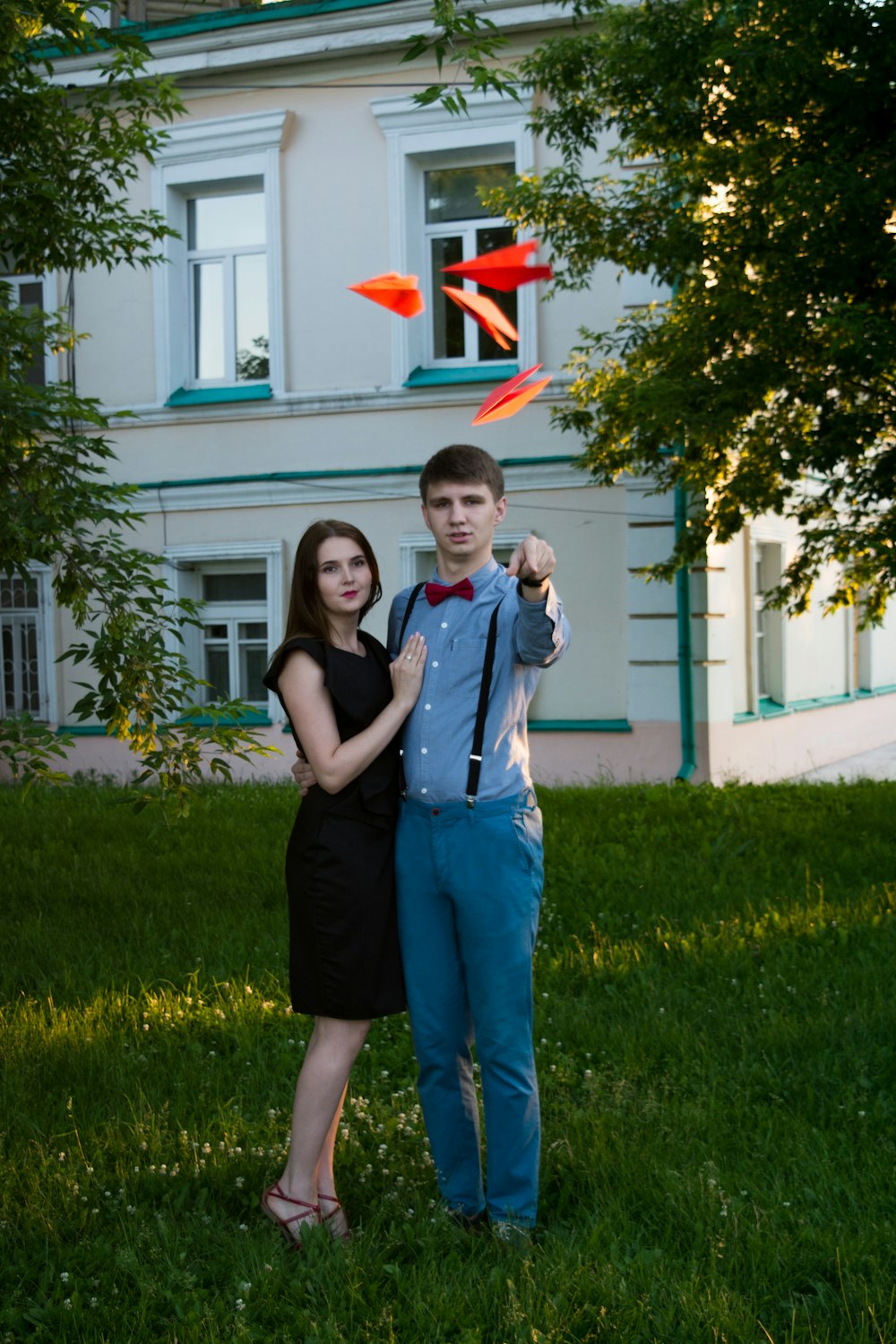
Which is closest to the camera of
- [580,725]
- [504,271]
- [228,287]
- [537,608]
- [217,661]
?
[537,608]

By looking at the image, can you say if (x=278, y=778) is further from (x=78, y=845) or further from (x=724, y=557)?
(x=724, y=557)

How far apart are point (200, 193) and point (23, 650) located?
16.7ft

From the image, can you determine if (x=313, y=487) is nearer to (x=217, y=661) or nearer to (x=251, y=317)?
(x=251, y=317)

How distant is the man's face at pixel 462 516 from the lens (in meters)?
3.21

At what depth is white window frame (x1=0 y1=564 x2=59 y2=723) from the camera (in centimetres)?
1323

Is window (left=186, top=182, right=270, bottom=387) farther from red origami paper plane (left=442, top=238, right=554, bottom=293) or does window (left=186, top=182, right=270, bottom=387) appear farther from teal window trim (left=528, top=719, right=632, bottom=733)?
red origami paper plane (left=442, top=238, right=554, bottom=293)

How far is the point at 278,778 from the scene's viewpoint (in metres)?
12.2

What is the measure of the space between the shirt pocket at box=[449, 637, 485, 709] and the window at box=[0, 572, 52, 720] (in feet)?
35.5

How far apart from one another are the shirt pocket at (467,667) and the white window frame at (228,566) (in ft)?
30.4

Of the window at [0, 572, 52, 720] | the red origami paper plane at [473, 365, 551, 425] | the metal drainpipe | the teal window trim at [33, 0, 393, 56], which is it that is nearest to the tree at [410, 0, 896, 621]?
the metal drainpipe

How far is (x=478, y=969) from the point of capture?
323cm

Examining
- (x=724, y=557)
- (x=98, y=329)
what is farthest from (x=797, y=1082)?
(x=98, y=329)

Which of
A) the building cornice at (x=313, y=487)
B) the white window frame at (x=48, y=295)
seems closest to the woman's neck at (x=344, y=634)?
the building cornice at (x=313, y=487)

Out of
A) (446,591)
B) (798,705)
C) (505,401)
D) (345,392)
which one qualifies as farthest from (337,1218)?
(798,705)
